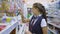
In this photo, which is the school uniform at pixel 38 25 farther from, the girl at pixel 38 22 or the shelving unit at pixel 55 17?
the shelving unit at pixel 55 17

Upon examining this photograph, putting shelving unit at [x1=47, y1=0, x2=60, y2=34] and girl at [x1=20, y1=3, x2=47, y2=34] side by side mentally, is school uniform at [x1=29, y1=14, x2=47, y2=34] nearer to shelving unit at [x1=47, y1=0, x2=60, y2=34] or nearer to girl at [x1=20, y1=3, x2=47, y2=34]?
girl at [x1=20, y1=3, x2=47, y2=34]

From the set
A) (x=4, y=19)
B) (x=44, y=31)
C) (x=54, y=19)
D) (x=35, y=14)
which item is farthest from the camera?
(x=54, y=19)

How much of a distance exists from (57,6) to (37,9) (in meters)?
0.53

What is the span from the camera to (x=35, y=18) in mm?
2904

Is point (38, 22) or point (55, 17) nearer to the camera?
point (38, 22)

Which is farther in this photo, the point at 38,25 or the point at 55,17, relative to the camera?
the point at 55,17

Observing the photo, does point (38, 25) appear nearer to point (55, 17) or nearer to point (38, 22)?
point (38, 22)

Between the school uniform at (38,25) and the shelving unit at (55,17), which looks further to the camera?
the shelving unit at (55,17)

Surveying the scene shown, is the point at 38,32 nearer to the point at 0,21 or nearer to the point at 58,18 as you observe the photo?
the point at 58,18

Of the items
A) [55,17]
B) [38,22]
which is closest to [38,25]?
[38,22]

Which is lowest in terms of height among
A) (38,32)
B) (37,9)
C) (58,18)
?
(38,32)

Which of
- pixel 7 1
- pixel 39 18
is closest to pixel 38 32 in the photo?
pixel 39 18

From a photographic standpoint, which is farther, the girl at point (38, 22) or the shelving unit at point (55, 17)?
the shelving unit at point (55, 17)

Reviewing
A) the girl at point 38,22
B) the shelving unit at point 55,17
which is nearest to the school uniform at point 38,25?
the girl at point 38,22
